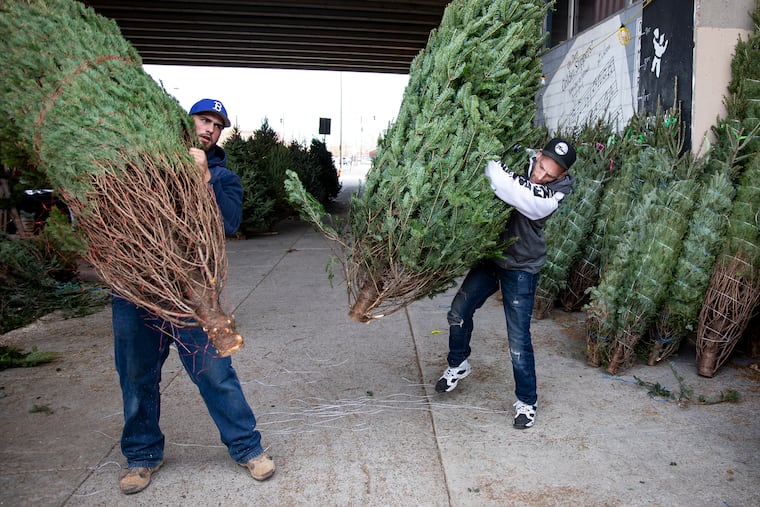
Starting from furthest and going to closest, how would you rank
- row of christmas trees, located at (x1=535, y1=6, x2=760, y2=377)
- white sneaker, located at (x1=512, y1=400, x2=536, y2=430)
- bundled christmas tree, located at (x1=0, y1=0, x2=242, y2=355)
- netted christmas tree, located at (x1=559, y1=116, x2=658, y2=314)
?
Answer: netted christmas tree, located at (x1=559, y1=116, x2=658, y2=314) → row of christmas trees, located at (x1=535, y1=6, x2=760, y2=377) → white sneaker, located at (x1=512, y1=400, x2=536, y2=430) → bundled christmas tree, located at (x1=0, y1=0, x2=242, y2=355)

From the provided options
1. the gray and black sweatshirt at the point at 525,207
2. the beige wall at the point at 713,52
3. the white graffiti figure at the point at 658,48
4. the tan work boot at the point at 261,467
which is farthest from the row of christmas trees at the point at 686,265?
the tan work boot at the point at 261,467

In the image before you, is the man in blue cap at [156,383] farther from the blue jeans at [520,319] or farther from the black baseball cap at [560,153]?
the black baseball cap at [560,153]

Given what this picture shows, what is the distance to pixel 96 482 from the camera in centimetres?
304

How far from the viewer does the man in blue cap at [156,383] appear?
9.45 ft

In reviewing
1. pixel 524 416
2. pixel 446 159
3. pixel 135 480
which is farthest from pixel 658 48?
pixel 135 480

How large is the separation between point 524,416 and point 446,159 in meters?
1.63

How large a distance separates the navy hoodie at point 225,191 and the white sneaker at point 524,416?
6.58ft

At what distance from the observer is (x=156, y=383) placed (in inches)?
119

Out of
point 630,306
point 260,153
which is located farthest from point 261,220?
point 630,306

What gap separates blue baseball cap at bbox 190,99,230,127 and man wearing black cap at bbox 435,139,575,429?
147 centimetres

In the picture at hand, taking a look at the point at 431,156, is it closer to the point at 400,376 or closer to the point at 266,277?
the point at 400,376

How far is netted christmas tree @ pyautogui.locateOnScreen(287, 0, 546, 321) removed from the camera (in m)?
3.11

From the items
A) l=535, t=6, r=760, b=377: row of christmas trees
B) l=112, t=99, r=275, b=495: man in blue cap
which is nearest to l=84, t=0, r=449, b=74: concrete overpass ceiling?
l=535, t=6, r=760, b=377: row of christmas trees

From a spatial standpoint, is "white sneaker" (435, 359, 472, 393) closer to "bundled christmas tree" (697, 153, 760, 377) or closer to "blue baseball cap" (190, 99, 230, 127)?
"bundled christmas tree" (697, 153, 760, 377)
